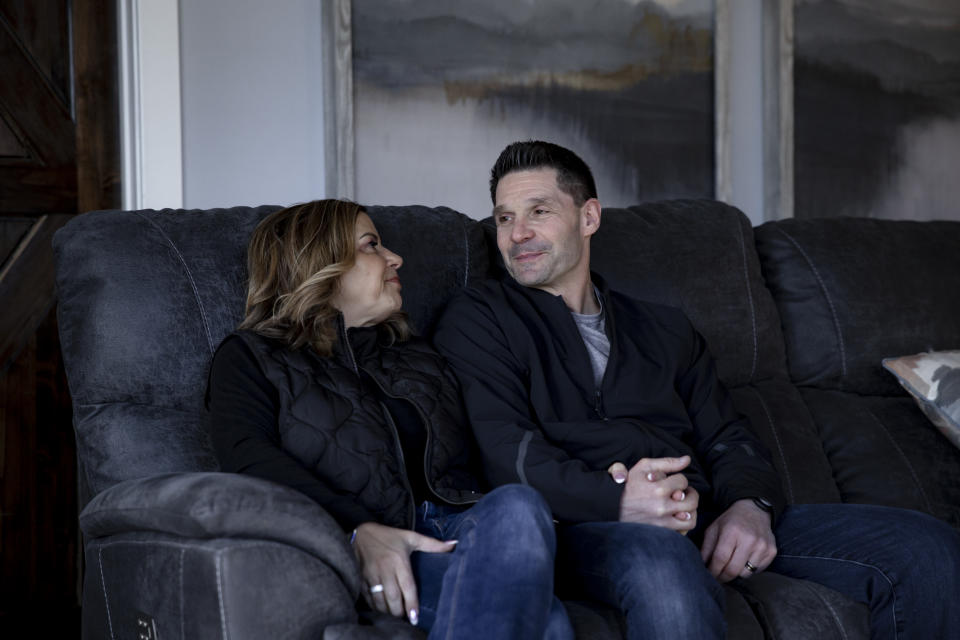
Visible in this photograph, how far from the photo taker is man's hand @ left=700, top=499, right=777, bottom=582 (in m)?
1.88

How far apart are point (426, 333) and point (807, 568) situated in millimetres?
898

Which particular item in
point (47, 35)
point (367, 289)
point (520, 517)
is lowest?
point (520, 517)

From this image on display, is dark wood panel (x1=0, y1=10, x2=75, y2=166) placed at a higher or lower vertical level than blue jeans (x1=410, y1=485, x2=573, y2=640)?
higher

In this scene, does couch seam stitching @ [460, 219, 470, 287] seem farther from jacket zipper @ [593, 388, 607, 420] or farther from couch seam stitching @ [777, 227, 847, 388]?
couch seam stitching @ [777, 227, 847, 388]

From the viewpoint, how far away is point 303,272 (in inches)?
78.7

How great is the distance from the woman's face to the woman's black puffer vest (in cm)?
4

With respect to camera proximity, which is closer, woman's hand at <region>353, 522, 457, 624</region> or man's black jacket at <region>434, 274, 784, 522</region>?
woman's hand at <region>353, 522, 457, 624</region>

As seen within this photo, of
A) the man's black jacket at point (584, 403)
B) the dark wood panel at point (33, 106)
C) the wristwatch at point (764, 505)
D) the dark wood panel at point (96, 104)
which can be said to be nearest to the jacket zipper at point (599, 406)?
the man's black jacket at point (584, 403)

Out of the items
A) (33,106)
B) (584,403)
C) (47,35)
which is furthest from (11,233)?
(584,403)

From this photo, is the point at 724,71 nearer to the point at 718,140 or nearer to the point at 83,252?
the point at 718,140

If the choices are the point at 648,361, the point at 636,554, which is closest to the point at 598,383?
the point at 648,361

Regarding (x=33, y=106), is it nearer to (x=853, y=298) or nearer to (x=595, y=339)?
(x=595, y=339)

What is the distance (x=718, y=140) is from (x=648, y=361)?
148cm

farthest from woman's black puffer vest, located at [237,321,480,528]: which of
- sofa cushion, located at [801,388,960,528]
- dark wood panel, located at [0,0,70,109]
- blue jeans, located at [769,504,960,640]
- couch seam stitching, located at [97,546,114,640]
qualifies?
dark wood panel, located at [0,0,70,109]
